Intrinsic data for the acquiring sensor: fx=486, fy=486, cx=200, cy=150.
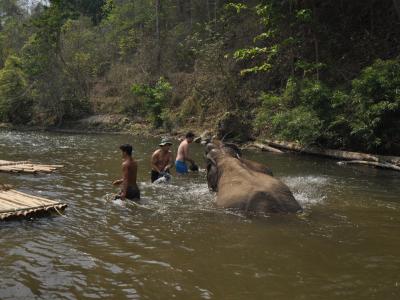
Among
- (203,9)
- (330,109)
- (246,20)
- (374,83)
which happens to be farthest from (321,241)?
(203,9)

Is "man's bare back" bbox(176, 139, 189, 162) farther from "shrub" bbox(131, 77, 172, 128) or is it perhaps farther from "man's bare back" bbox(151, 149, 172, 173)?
"shrub" bbox(131, 77, 172, 128)

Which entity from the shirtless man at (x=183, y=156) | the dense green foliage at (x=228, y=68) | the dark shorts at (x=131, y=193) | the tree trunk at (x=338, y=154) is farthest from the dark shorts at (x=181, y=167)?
the tree trunk at (x=338, y=154)

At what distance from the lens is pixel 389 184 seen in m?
13.6

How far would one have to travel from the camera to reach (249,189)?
9.57 metres

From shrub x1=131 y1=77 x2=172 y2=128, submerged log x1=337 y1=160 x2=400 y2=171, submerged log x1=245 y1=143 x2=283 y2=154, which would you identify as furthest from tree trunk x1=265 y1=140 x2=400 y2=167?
shrub x1=131 y1=77 x2=172 y2=128

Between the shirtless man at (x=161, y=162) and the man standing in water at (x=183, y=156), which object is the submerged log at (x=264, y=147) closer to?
the man standing in water at (x=183, y=156)

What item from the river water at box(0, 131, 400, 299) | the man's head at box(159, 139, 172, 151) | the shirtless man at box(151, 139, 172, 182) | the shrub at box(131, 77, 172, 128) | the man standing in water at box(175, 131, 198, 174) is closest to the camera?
the river water at box(0, 131, 400, 299)

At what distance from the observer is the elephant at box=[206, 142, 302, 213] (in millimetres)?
9250

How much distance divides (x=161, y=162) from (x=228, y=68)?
60.0ft

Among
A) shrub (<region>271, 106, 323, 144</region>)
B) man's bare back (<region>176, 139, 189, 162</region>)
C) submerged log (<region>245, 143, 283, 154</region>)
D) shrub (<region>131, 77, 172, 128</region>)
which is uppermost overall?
shrub (<region>131, 77, 172, 128</region>)

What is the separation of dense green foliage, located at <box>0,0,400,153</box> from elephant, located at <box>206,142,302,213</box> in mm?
7574

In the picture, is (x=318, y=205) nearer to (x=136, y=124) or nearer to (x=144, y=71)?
(x=136, y=124)

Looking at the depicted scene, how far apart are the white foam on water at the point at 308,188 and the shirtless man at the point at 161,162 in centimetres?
329

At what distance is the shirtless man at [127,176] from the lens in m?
10.1
